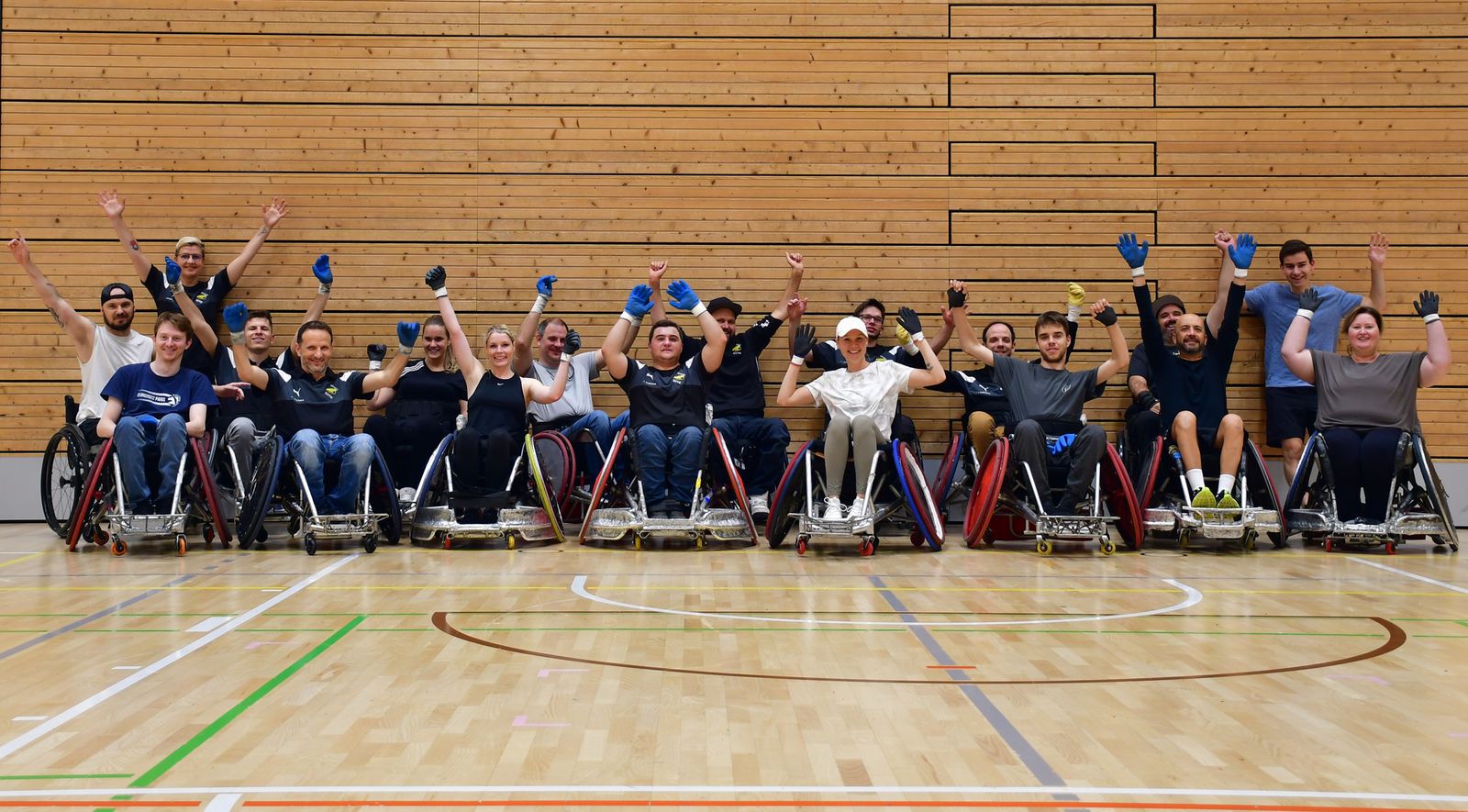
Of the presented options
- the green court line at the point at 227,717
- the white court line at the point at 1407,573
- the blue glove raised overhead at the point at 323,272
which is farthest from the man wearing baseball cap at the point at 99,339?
the white court line at the point at 1407,573

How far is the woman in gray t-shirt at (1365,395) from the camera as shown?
235 inches

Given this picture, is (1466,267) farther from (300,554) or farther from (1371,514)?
A: (300,554)

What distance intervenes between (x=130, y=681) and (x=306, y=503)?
2.80 m

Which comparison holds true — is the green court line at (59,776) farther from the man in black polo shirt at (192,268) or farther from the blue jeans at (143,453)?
the man in black polo shirt at (192,268)

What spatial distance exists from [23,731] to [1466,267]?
7.76 meters

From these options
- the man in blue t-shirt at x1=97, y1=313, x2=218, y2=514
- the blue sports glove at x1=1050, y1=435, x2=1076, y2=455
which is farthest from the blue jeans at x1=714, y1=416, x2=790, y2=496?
the man in blue t-shirt at x1=97, y1=313, x2=218, y2=514

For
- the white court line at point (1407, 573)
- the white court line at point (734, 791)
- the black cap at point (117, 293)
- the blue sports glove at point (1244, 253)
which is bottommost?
the white court line at point (1407, 573)

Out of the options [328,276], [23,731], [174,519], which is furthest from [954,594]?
[328,276]

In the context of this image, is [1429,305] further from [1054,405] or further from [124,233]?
[124,233]

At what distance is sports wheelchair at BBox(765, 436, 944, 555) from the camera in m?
5.70

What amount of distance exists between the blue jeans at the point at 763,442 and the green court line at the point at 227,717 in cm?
319

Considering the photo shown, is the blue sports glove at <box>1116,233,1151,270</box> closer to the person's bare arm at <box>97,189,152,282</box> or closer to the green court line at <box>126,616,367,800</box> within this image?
the green court line at <box>126,616,367,800</box>

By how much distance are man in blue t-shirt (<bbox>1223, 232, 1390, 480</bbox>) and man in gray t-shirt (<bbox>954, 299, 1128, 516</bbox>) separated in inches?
51.7

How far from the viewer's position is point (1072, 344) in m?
7.05
